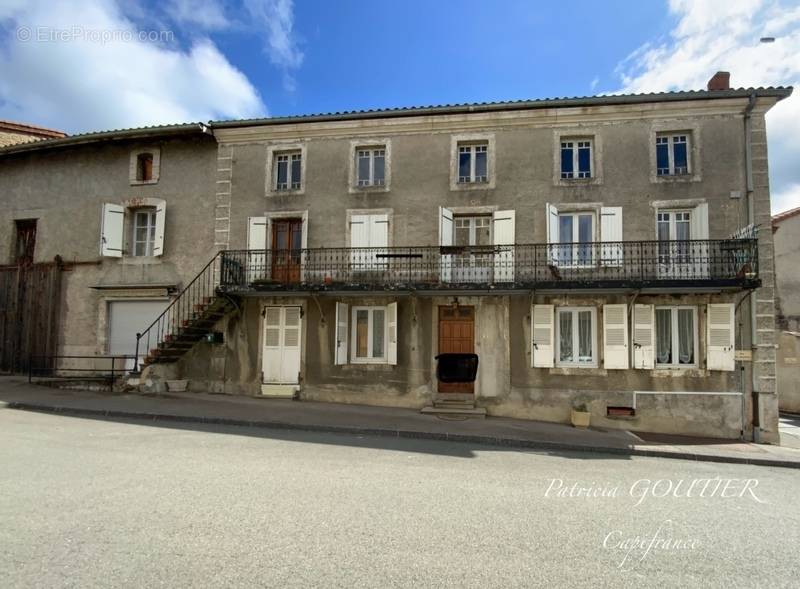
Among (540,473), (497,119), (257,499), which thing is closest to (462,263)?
(497,119)

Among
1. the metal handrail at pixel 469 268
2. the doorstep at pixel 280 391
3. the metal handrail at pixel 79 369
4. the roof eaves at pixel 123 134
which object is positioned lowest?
the doorstep at pixel 280 391

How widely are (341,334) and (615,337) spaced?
662 cm

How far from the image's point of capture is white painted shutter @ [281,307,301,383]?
12.4 m

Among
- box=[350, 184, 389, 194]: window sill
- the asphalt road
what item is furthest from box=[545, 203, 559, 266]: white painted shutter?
the asphalt road

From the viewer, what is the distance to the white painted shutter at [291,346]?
40.7ft

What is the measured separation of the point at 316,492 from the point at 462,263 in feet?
25.8

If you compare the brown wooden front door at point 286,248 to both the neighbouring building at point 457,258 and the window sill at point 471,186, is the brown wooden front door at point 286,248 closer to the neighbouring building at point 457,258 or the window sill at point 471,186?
the neighbouring building at point 457,258

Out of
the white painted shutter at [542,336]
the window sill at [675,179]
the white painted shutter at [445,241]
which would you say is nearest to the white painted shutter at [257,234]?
the white painted shutter at [445,241]

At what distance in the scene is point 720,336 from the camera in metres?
10.8

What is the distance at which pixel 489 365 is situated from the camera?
37.9 feet

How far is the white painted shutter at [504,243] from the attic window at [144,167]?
1010 cm

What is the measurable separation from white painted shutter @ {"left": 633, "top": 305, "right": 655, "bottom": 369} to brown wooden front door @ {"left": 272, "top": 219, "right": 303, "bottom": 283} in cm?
844

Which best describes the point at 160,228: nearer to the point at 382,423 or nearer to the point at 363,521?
the point at 382,423

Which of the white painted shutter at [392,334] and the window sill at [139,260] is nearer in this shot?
the white painted shutter at [392,334]
